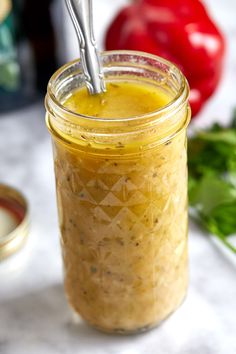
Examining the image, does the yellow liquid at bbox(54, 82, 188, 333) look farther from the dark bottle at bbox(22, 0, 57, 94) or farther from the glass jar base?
the dark bottle at bbox(22, 0, 57, 94)

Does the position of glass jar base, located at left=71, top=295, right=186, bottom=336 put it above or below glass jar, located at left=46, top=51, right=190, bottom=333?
below

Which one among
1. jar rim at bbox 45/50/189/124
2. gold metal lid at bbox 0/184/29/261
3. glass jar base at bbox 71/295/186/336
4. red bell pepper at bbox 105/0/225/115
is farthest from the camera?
red bell pepper at bbox 105/0/225/115

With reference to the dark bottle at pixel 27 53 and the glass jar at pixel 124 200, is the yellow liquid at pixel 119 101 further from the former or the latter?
the dark bottle at pixel 27 53

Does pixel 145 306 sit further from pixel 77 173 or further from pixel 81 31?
pixel 81 31

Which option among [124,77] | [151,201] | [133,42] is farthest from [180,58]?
[151,201]

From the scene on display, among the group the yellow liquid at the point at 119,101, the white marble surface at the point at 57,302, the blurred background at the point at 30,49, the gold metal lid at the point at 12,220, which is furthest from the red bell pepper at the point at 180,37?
the yellow liquid at the point at 119,101

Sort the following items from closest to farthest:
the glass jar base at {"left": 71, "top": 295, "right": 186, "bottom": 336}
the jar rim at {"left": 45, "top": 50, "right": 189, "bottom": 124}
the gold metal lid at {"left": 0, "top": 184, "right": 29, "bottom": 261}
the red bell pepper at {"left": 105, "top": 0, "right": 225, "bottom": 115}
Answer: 1. the jar rim at {"left": 45, "top": 50, "right": 189, "bottom": 124}
2. the glass jar base at {"left": 71, "top": 295, "right": 186, "bottom": 336}
3. the gold metal lid at {"left": 0, "top": 184, "right": 29, "bottom": 261}
4. the red bell pepper at {"left": 105, "top": 0, "right": 225, "bottom": 115}

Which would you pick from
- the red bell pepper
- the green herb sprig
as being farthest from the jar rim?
the red bell pepper

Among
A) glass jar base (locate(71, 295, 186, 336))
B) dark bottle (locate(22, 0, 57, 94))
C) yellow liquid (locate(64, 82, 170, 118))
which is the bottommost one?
glass jar base (locate(71, 295, 186, 336))

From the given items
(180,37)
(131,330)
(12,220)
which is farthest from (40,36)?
(131,330)
